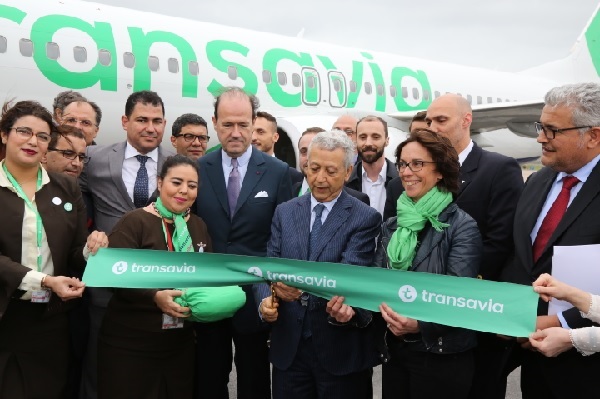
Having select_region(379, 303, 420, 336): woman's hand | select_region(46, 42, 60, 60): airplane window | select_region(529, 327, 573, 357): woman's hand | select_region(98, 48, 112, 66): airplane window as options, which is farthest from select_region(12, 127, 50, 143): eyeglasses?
select_region(98, 48, 112, 66): airplane window

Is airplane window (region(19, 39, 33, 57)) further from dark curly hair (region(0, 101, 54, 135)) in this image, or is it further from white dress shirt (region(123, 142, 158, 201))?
dark curly hair (region(0, 101, 54, 135))

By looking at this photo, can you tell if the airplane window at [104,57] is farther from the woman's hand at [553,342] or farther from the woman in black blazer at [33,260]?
the woman's hand at [553,342]

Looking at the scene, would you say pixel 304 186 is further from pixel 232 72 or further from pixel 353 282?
pixel 232 72

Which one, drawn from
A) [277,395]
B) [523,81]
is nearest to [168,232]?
[277,395]

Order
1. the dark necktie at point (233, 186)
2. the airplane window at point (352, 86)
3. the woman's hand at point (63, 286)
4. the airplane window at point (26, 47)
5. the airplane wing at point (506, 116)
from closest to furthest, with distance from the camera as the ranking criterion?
the woman's hand at point (63, 286) → the dark necktie at point (233, 186) → the airplane window at point (26, 47) → the airplane wing at point (506, 116) → the airplane window at point (352, 86)

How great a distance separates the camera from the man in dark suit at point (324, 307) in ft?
10.5

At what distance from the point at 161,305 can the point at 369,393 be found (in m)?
1.26

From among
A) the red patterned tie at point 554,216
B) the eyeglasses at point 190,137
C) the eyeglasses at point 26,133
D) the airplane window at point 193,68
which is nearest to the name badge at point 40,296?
the eyeglasses at point 26,133

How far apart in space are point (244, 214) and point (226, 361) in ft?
3.22

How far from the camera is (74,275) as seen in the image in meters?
3.86

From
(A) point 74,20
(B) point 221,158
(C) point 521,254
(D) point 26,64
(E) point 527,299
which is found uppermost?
(A) point 74,20

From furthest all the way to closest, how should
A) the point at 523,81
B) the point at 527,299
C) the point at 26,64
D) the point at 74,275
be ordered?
the point at 523,81, the point at 26,64, the point at 74,275, the point at 527,299

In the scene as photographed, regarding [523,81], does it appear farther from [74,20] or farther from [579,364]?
[579,364]

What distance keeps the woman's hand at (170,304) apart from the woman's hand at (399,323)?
1.06 m
